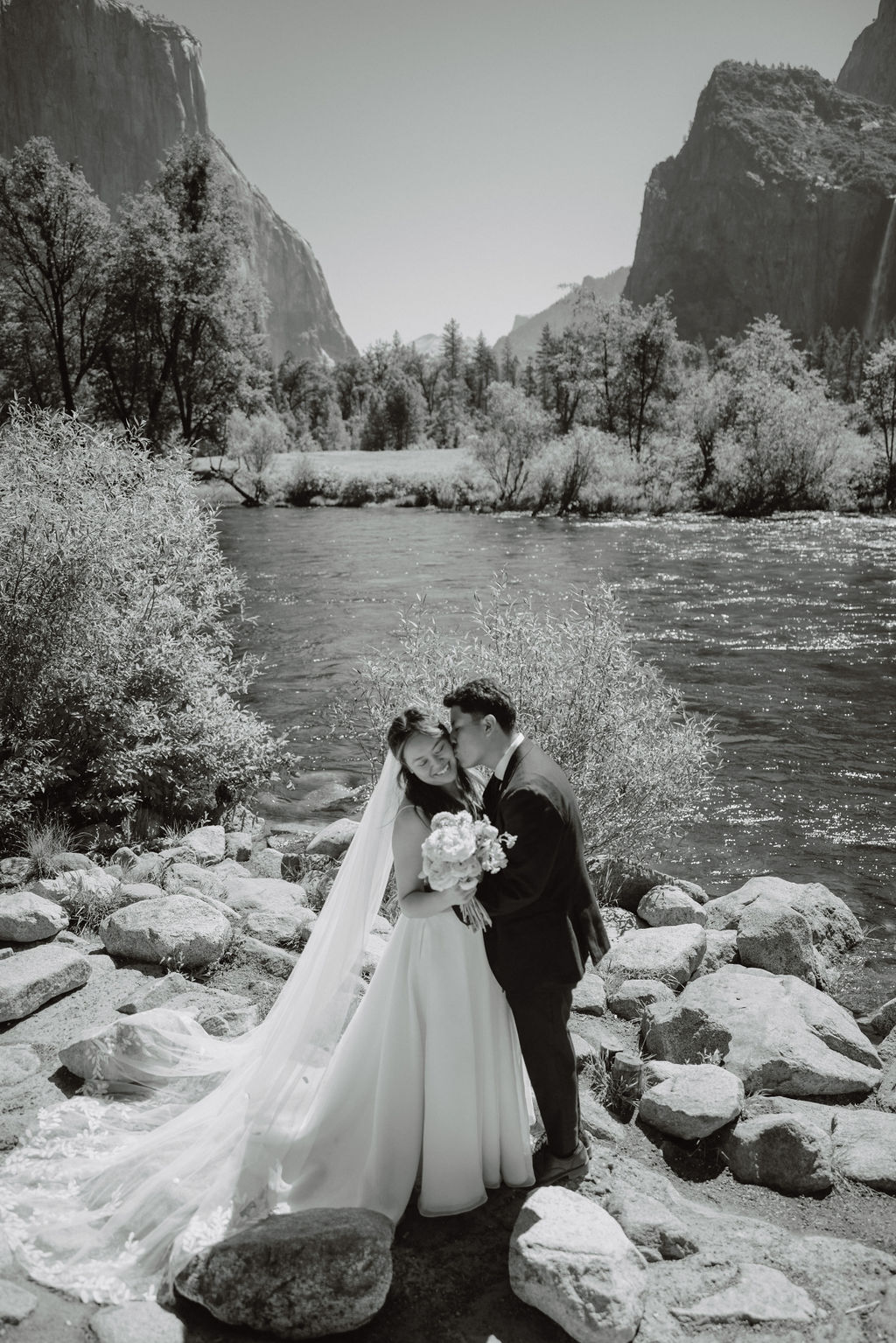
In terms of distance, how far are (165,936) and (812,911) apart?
5608mm

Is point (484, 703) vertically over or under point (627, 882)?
over

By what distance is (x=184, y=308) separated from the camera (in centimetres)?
3669

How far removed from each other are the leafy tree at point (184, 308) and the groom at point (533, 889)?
116 feet

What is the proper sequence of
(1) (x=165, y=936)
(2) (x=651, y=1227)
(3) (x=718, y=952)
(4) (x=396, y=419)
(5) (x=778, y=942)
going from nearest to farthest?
1. (2) (x=651, y=1227)
2. (1) (x=165, y=936)
3. (5) (x=778, y=942)
4. (3) (x=718, y=952)
5. (4) (x=396, y=419)

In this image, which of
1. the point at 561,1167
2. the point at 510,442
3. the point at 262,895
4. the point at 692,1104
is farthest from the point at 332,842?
the point at 510,442

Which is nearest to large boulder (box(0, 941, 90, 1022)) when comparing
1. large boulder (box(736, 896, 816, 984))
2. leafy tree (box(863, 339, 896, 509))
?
large boulder (box(736, 896, 816, 984))

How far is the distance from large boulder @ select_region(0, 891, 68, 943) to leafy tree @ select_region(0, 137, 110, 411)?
3232 cm

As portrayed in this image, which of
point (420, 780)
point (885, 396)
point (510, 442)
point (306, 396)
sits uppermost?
point (306, 396)

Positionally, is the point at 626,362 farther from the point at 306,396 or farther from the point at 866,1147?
the point at 306,396

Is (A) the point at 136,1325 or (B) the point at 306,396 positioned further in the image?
(B) the point at 306,396

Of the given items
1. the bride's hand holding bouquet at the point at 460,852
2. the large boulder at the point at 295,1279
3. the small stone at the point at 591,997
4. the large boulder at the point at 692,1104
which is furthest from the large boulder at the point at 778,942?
the large boulder at the point at 295,1279

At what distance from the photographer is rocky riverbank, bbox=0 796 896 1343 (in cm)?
352

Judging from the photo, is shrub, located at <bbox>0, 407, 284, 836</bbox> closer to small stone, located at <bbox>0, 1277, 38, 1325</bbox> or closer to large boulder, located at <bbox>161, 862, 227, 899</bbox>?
large boulder, located at <bbox>161, 862, 227, 899</bbox>

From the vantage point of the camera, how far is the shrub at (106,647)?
8.88m
